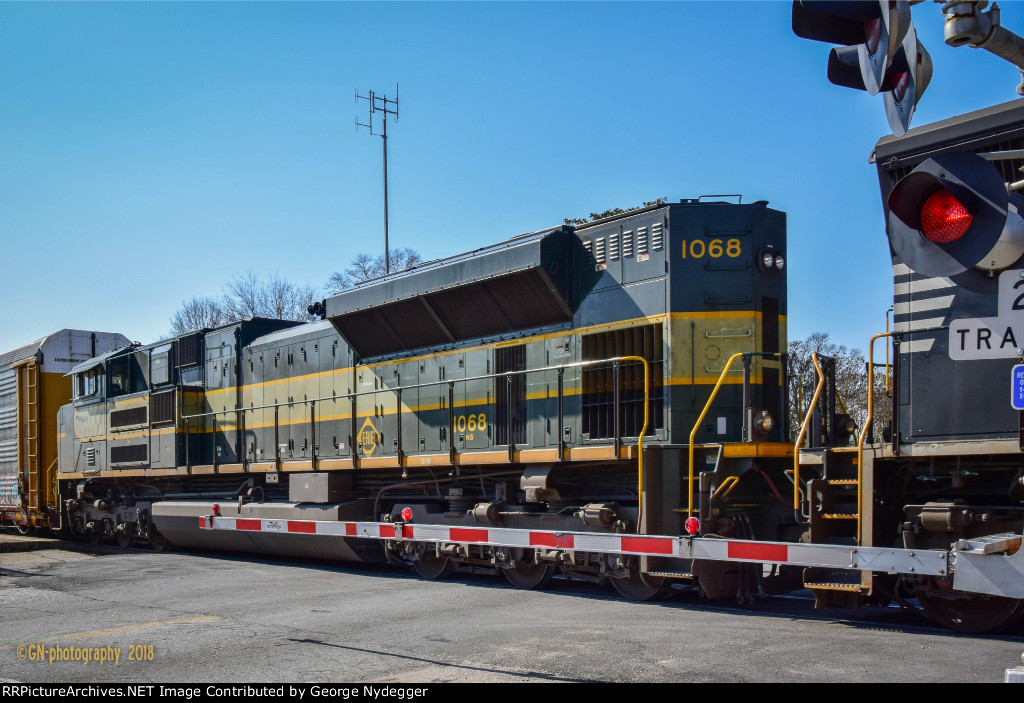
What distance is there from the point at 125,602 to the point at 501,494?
4400 millimetres

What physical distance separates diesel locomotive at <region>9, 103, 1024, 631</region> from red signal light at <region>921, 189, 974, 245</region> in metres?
0.02

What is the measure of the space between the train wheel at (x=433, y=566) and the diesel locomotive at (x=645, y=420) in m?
0.05

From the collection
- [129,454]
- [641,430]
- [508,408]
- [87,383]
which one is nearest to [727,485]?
[641,430]

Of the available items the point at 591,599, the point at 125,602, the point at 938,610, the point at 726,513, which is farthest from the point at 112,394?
the point at 938,610

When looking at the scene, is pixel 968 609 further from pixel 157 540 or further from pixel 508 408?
pixel 157 540

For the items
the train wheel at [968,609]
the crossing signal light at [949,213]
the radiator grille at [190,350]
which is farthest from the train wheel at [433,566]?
the crossing signal light at [949,213]

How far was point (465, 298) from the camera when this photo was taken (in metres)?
12.1

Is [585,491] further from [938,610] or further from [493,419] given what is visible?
[938,610]

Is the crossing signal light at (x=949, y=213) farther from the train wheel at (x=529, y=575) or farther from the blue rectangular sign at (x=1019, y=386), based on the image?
the train wheel at (x=529, y=575)

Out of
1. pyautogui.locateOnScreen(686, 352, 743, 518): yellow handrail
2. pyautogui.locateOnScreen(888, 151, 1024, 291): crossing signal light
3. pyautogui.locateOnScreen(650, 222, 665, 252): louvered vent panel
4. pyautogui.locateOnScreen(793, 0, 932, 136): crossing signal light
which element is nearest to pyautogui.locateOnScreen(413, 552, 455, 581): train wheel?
pyautogui.locateOnScreen(686, 352, 743, 518): yellow handrail

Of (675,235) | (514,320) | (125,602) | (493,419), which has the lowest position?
(125,602)

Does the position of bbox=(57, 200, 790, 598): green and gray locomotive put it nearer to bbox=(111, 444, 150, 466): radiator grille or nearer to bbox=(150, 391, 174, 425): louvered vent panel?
bbox=(150, 391, 174, 425): louvered vent panel

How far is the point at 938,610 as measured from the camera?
7723mm

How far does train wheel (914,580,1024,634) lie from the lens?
732 cm
